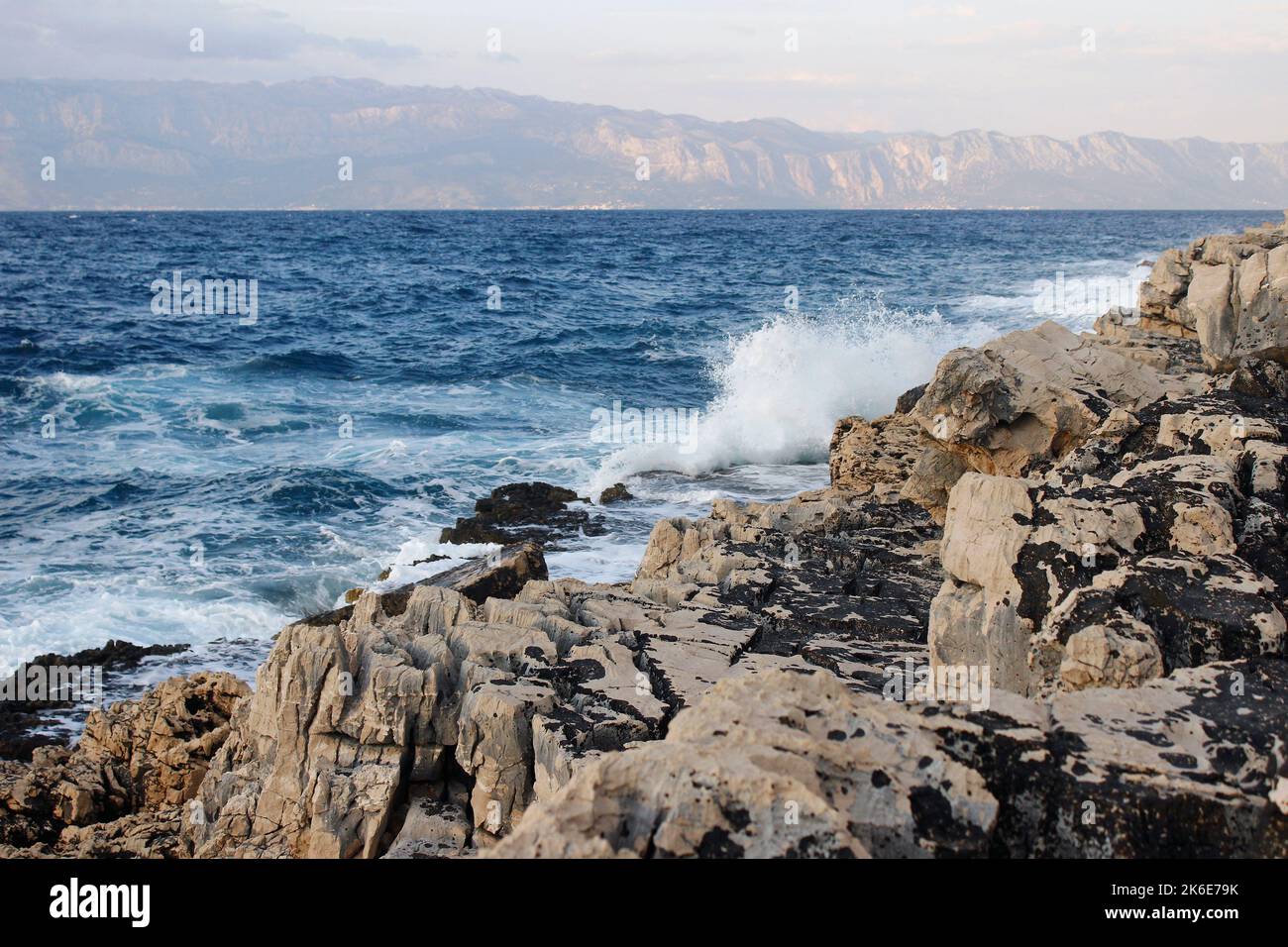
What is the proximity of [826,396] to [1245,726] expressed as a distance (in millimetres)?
16876

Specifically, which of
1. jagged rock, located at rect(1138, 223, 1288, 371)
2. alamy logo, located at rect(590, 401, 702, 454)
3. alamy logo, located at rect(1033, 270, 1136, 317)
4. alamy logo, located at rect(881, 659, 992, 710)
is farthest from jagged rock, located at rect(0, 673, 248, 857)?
alamy logo, located at rect(1033, 270, 1136, 317)

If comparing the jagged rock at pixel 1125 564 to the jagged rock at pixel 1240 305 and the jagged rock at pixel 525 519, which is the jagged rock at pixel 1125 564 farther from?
the jagged rock at pixel 525 519

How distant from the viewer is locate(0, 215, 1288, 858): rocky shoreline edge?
3.27 metres

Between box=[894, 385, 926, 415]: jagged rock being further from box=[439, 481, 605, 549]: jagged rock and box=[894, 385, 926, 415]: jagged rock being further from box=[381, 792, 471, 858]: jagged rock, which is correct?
box=[381, 792, 471, 858]: jagged rock

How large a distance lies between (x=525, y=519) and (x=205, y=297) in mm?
33086

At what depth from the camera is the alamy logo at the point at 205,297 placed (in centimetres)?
3678

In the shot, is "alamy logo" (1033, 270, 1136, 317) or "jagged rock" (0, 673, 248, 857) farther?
"alamy logo" (1033, 270, 1136, 317)

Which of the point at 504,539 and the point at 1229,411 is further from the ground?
the point at 1229,411

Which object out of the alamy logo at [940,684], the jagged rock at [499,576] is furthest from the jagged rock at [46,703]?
the alamy logo at [940,684]

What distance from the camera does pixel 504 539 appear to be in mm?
14102

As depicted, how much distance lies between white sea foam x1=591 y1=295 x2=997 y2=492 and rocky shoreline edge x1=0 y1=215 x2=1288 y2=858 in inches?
273
